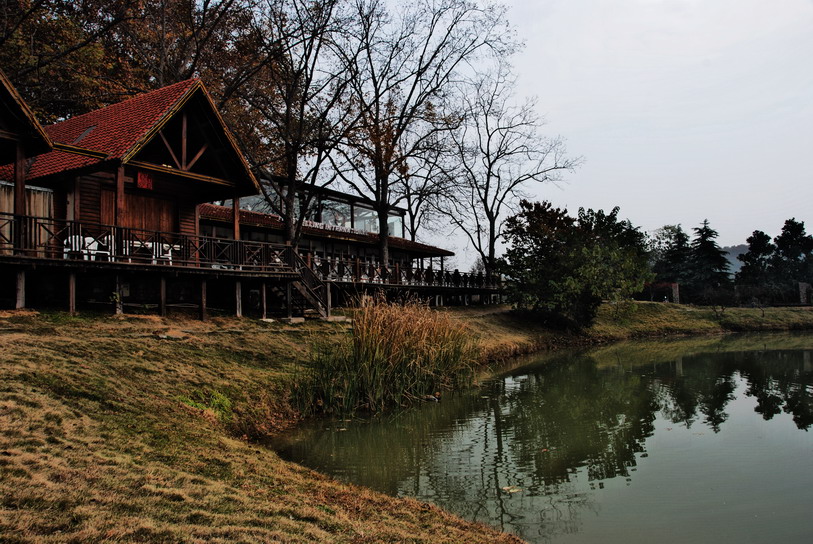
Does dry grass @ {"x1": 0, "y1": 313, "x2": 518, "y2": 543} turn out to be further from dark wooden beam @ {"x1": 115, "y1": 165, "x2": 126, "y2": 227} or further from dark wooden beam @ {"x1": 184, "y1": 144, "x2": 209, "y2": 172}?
dark wooden beam @ {"x1": 184, "y1": 144, "x2": 209, "y2": 172}

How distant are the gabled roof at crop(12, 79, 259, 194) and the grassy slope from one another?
4.93 m

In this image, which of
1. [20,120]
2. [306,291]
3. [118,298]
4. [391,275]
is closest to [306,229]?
[391,275]

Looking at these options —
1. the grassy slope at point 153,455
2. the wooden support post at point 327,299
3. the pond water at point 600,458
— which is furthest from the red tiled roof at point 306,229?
the pond water at point 600,458

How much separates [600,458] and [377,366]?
15.3 feet

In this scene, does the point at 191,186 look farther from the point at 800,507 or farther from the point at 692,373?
the point at 800,507

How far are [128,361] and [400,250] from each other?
2949 centimetres

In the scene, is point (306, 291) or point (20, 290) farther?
point (306, 291)

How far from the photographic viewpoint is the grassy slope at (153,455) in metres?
4.50

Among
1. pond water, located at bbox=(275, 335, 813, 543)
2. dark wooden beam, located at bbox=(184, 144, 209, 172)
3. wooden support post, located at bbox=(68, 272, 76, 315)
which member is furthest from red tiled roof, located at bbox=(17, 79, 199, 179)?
pond water, located at bbox=(275, 335, 813, 543)

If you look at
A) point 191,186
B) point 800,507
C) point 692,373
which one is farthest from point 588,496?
point 191,186

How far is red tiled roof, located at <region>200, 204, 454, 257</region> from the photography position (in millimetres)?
26516

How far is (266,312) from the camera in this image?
1959 centimetres

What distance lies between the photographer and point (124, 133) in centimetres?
1677

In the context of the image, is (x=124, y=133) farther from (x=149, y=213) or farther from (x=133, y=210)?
(x=149, y=213)
